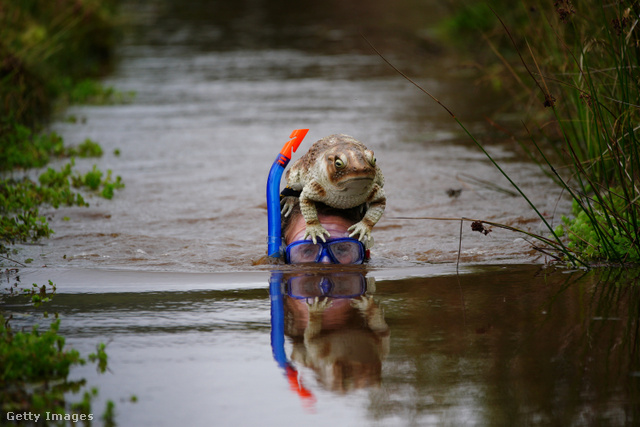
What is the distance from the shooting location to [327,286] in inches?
210

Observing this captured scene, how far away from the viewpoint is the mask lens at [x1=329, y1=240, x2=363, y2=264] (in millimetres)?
5566

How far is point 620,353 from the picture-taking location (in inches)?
160

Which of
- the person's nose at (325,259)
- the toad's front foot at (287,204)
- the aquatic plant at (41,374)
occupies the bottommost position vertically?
the aquatic plant at (41,374)

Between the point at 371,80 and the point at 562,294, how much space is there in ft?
36.1

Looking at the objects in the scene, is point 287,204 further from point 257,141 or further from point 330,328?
point 257,141

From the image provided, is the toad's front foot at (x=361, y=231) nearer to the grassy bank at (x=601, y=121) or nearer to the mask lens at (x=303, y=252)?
the mask lens at (x=303, y=252)

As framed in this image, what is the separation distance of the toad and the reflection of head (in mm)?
393

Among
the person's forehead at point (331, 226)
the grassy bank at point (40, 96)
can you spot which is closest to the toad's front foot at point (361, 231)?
the person's forehead at point (331, 226)

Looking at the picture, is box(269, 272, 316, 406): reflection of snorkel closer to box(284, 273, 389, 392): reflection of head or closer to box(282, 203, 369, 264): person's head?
box(284, 273, 389, 392): reflection of head

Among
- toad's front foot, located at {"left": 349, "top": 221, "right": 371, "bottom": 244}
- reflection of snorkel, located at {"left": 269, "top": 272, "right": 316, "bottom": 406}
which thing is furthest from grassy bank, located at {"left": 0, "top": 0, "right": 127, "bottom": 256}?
toad's front foot, located at {"left": 349, "top": 221, "right": 371, "bottom": 244}

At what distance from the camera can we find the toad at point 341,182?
5172 mm

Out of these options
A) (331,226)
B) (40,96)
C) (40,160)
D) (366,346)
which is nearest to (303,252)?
(331,226)

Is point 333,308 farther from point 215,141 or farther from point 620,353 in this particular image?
point 215,141

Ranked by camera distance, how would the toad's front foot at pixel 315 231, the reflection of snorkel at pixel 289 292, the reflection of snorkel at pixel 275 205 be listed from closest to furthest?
the reflection of snorkel at pixel 289 292 < the toad's front foot at pixel 315 231 < the reflection of snorkel at pixel 275 205
